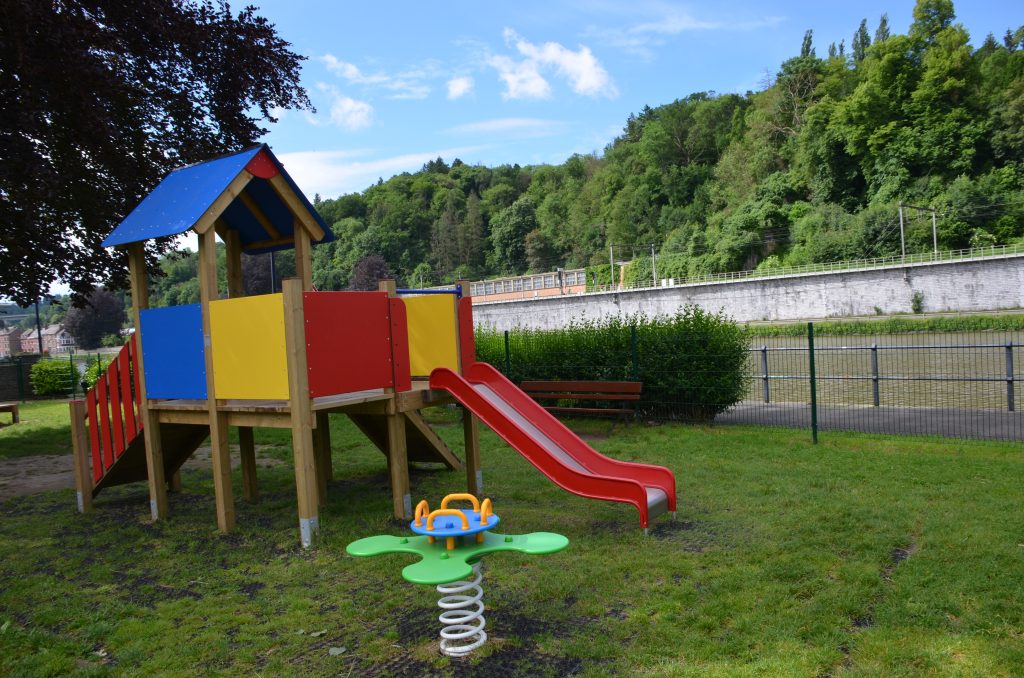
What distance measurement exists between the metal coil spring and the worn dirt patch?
7793 mm

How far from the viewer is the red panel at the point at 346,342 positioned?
21.9 ft

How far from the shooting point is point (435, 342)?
840 centimetres

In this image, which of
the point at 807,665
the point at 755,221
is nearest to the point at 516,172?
the point at 755,221

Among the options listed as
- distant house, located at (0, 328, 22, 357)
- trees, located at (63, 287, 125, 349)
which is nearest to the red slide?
trees, located at (63, 287, 125, 349)

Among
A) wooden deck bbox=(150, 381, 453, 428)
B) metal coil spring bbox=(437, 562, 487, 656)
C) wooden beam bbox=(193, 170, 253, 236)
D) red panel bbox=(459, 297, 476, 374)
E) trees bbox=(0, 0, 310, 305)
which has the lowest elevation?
metal coil spring bbox=(437, 562, 487, 656)

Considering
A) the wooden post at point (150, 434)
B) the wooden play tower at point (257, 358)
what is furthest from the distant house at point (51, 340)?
the wooden post at point (150, 434)

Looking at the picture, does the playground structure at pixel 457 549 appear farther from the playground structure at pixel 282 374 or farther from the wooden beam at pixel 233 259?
the wooden beam at pixel 233 259

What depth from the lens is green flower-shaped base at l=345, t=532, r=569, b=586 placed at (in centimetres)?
409

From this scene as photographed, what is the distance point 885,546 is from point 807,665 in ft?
7.60

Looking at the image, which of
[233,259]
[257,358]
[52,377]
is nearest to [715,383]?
[233,259]

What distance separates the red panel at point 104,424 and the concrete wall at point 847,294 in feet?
92.6

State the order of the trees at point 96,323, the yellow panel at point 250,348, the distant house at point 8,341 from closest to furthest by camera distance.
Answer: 1. the yellow panel at point 250,348
2. the trees at point 96,323
3. the distant house at point 8,341

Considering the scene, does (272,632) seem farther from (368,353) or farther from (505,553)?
(368,353)

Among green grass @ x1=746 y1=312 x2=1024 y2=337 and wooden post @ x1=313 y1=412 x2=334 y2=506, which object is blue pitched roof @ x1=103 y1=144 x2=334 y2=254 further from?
green grass @ x1=746 y1=312 x2=1024 y2=337
